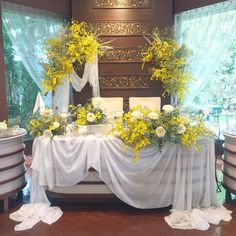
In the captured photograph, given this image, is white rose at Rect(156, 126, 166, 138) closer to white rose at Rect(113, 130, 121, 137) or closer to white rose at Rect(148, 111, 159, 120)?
white rose at Rect(148, 111, 159, 120)

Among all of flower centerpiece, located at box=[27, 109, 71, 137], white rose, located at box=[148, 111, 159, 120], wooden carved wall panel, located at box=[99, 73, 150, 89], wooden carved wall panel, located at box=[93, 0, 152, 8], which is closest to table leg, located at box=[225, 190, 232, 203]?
white rose, located at box=[148, 111, 159, 120]

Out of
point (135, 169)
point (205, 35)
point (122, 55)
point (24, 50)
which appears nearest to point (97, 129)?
point (135, 169)

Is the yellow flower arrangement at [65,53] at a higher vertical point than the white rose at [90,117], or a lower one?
higher

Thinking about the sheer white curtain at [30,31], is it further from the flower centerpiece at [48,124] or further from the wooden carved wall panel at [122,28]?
the flower centerpiece at [48,124]

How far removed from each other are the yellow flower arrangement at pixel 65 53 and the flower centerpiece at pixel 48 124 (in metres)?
0.93

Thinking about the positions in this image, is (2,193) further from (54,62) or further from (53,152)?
(54,62)

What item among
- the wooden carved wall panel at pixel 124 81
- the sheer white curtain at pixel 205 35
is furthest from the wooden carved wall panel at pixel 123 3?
the wooden carved wall panel at pixel 124 81

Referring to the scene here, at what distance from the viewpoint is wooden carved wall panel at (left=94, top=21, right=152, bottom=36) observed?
496cm

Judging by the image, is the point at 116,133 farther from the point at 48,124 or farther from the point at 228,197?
the point at 228,197

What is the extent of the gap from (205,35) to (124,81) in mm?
1586

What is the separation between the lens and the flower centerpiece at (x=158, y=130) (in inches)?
116

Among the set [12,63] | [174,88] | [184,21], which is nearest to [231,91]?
[174,88]

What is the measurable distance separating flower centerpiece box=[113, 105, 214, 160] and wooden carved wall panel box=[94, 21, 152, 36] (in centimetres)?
233

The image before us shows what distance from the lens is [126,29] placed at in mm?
4973
